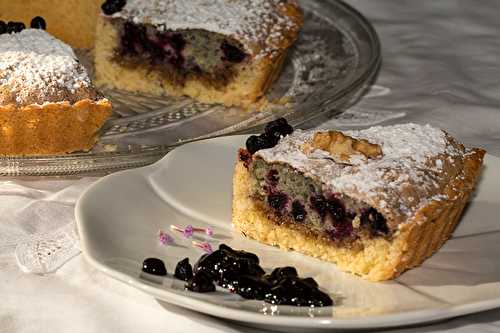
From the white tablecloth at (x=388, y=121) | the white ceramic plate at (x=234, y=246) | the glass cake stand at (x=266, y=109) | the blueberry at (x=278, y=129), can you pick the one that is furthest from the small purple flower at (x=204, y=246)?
the glass cake stand at (x=266, y=109)

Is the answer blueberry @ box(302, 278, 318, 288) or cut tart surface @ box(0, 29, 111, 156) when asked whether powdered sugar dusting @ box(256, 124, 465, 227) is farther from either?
cut tart surface @ box(0, 29, 111, 156)

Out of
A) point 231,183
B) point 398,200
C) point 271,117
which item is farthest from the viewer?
point 271,117

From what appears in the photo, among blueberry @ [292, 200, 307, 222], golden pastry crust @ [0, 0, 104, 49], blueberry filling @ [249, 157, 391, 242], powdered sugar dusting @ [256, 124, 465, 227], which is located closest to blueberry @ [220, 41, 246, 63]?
golden pastry crust @ [0, 0, 104, 49]

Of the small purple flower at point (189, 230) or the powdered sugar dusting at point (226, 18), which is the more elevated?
the powdered sugar dusting at point (226, 18)

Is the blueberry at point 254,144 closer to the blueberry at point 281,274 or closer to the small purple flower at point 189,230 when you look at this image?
the small purple flower at point 189,230

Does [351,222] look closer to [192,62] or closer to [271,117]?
[271,117]

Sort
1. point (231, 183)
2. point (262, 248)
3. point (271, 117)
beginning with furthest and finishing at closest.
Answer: point (271, 117), point (231, 183), point (262, 248)

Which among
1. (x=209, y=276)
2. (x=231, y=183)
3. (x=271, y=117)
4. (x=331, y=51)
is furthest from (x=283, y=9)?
(x=209, y=276)
